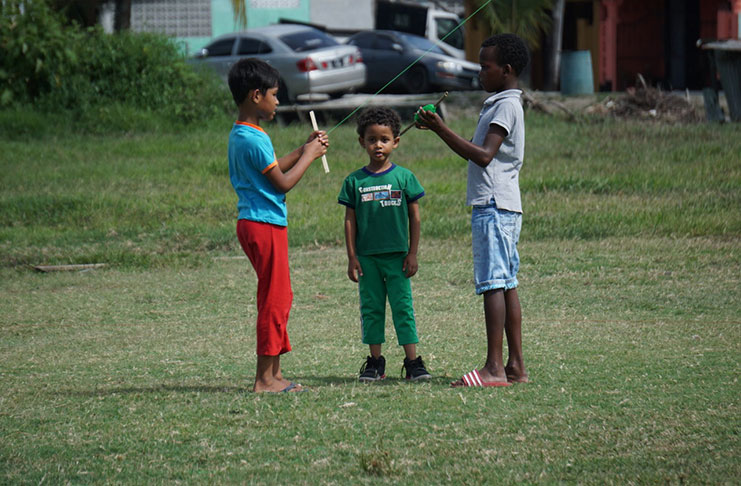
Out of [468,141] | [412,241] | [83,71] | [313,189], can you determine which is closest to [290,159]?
[412,241]

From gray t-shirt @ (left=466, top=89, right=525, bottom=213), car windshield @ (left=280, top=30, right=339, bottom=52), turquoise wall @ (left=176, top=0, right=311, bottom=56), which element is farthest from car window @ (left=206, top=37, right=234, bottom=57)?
gray t-shirt @ (left=466, top=89, right=525, bottom=213)

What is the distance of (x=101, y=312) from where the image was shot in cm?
754

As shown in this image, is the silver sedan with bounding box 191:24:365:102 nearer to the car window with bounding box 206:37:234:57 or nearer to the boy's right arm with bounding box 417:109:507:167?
the car window with bounding box 206:37:234:57

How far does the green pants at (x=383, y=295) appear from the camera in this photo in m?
5.00

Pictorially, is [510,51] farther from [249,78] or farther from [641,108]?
[641,108]

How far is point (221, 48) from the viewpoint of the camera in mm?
21328

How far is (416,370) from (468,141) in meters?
1.21

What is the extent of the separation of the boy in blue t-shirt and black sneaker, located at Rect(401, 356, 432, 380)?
668mm

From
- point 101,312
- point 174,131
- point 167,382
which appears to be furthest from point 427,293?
point 174,131

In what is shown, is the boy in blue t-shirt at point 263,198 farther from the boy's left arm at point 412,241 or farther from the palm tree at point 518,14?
the palm tree at point 518,14

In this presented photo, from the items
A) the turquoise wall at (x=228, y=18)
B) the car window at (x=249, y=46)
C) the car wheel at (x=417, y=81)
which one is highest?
the turquoise wall at (x=228, y=18)

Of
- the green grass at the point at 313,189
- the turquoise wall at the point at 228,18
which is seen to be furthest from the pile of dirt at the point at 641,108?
the turquoise wall at the point at 228,18

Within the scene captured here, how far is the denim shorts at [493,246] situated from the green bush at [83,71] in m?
12.9

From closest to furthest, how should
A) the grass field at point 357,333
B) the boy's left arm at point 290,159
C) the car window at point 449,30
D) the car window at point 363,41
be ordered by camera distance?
1. the grass field at point 357,333
2. the boy's left arm at point 290,159
3. the car window at point 363,41
4. the car window at point 449,30
